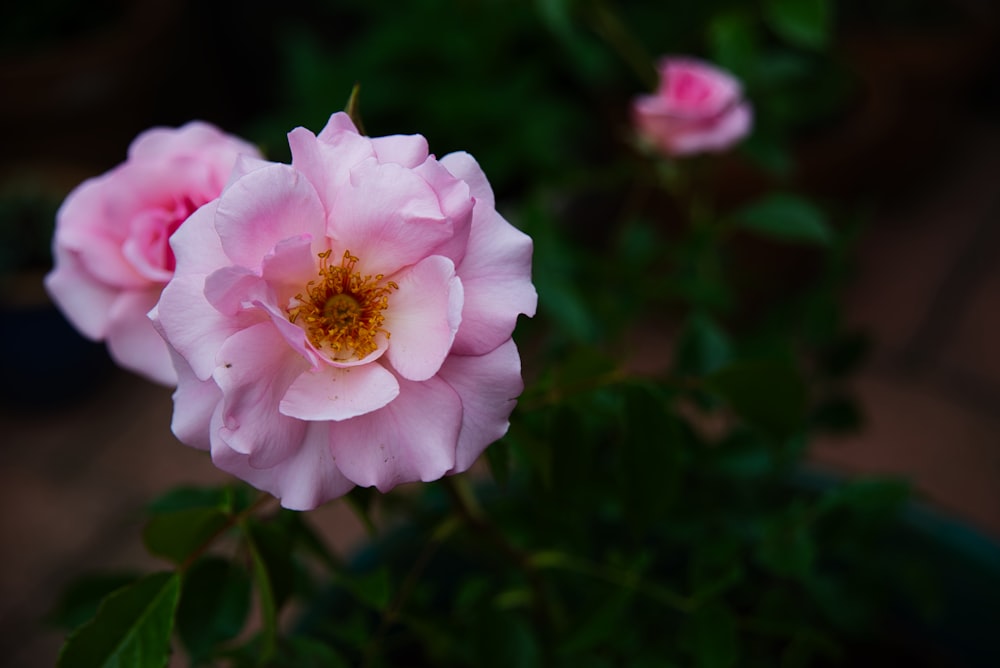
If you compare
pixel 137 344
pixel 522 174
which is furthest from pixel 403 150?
→ pixel 522 174

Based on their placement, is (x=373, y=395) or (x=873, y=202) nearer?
(x=373, y=395)

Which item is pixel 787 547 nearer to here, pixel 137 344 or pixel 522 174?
pixel 137 344

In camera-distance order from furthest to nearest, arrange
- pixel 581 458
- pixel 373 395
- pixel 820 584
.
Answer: pixel 820 584 → pixel 581 458 → pixel 373 395

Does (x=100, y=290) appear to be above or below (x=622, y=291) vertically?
above

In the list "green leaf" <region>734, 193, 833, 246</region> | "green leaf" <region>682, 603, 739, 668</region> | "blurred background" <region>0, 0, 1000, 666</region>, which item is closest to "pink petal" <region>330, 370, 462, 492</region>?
"green leaf" <region>682, 603, 739, 668</region>

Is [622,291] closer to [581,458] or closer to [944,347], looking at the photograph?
[581,458]

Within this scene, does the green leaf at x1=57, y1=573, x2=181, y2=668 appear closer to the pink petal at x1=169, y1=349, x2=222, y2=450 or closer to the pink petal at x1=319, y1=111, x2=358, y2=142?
the pink petal at x1=169, y1=349, x2=222, y2=450

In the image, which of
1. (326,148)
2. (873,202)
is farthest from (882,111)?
(326,148)
